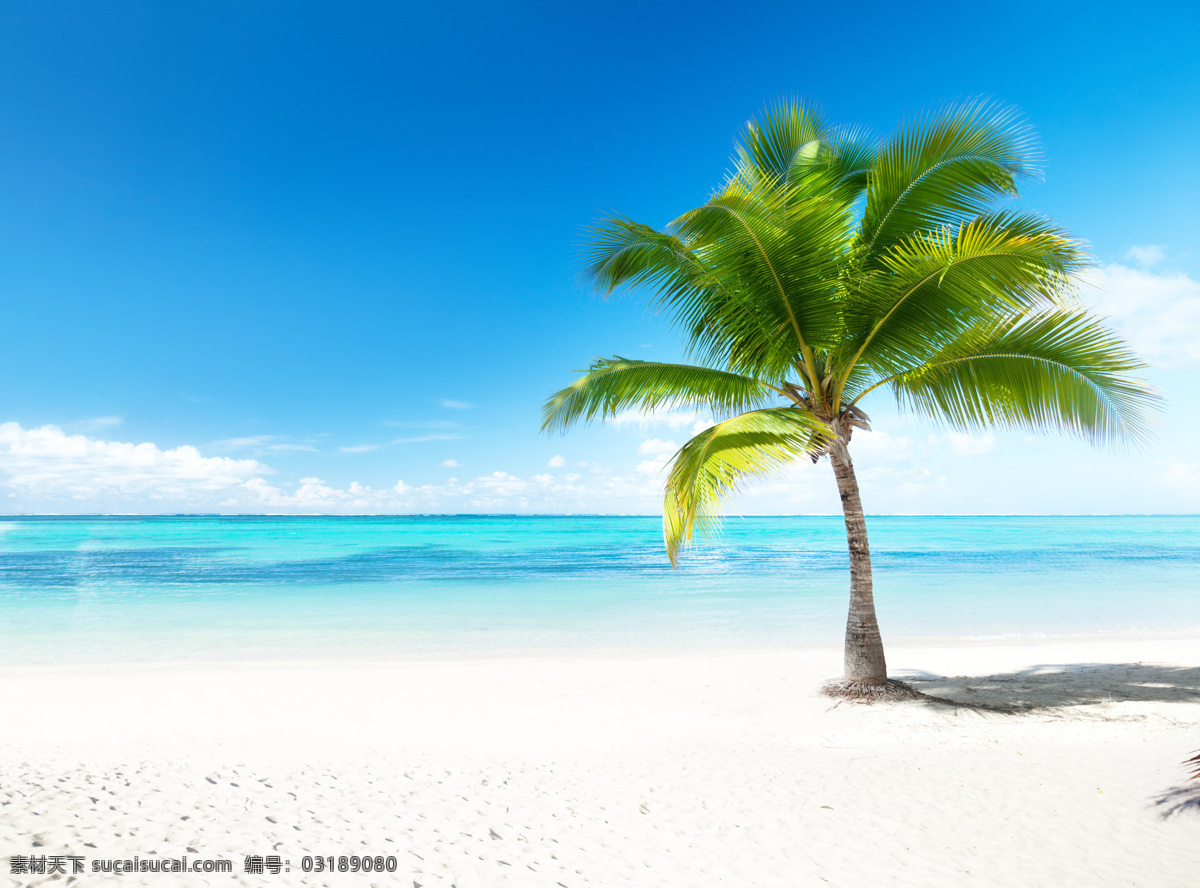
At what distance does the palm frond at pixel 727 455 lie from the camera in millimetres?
5801

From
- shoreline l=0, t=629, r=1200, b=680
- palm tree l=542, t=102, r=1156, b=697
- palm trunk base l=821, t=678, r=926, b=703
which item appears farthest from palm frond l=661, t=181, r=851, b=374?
shoreline l=0, t=629, r=1200, b=680

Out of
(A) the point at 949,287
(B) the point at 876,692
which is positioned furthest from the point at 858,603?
(A) the point at 949,287

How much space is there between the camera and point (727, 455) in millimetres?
6164

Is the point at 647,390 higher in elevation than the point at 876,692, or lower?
higher

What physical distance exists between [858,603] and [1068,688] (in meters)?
2.69

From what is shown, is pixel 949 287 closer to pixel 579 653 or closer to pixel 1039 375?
pixel 1039 375

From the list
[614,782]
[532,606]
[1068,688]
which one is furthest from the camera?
[532,606]

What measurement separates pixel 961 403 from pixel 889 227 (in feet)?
6.76

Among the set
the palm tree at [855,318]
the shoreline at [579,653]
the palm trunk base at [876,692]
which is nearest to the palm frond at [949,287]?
the palm tree at [855,318]

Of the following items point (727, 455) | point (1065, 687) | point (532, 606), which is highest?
point (727, 455)

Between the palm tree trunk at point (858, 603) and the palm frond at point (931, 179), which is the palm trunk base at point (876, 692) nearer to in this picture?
the palm tree trunk at point (858, 603)

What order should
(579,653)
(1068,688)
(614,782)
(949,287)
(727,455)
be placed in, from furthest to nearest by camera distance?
(579,653) < (1068,688) < (727,455) < (949,287) < (614,782)

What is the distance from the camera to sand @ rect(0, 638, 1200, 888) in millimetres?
2918

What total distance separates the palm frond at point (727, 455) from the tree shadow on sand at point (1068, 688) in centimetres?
295
